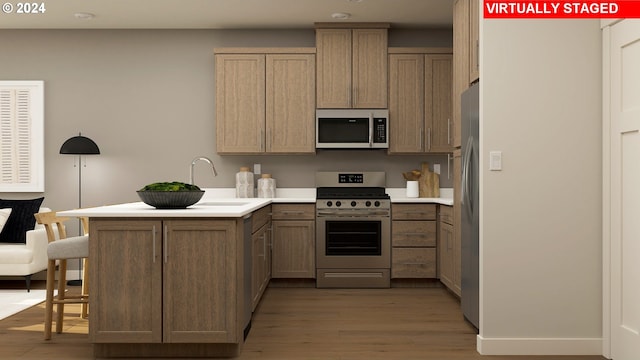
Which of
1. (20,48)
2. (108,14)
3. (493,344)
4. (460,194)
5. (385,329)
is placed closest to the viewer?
(493,344)

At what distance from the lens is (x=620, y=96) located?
338cm

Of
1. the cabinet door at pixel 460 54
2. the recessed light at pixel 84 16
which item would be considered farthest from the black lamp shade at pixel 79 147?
the cabinet door at pixel 460 54

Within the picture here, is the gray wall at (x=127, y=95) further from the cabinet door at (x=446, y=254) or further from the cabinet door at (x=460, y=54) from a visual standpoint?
the cabinet door at (x=460, y=54)

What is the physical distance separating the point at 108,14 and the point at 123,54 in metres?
0.63

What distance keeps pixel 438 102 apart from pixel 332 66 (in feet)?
3.66

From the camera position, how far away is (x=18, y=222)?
5883 millimetres

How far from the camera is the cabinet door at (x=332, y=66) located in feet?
19.8

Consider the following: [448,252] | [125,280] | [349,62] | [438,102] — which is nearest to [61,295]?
[125,280]

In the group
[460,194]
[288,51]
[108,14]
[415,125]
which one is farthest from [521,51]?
[108,14]

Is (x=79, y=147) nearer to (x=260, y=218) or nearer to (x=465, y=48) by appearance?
(x=260, y=218)

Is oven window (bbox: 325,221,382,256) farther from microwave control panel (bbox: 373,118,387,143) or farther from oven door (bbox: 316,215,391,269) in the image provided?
microwave control panel (bbox: 373,118,387,143)

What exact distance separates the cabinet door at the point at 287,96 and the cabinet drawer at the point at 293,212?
61 centimetres

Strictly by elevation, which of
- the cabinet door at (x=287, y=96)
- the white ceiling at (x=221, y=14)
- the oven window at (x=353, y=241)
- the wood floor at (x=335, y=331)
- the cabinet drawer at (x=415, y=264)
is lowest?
the wood floor at (x=335, y=331)

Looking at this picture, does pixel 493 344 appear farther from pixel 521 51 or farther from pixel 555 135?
pixel 521 51
